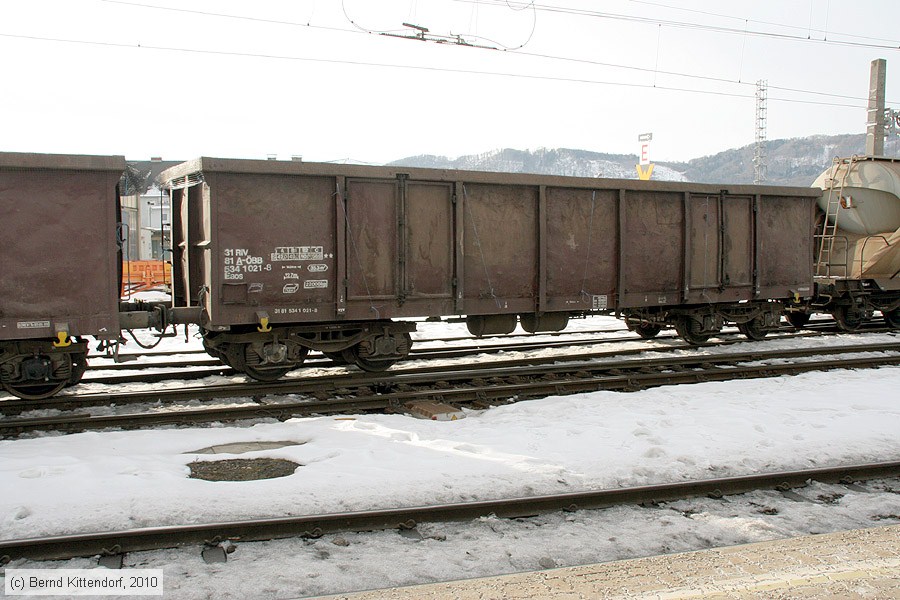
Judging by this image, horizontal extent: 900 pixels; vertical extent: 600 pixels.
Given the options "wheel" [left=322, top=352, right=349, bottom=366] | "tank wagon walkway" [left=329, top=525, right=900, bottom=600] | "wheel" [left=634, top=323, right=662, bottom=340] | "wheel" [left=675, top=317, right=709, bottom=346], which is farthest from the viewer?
"wheel" [left=634, top=323, right=662, bottom=340]

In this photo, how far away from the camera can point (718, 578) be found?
4250mm

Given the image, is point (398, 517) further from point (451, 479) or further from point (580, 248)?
point (580, 248)

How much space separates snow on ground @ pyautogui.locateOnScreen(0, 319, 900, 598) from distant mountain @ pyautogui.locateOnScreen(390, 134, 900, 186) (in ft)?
414

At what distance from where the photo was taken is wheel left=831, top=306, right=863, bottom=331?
51.8 ft

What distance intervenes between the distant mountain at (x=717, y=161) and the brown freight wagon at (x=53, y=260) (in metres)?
126

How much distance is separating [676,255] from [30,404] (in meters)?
10.2

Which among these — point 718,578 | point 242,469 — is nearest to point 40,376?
point 242,469

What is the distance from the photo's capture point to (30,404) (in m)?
8.50

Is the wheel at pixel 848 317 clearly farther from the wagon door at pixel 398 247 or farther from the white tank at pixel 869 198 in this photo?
the wagon door at pixel 398 247

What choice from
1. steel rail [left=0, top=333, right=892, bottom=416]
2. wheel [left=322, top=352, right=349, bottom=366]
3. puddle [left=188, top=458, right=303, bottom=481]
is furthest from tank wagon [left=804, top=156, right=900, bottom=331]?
puddle [left=188, top=458, right=303, bottom=481]

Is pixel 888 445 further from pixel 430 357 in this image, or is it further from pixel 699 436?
pixel 430 357

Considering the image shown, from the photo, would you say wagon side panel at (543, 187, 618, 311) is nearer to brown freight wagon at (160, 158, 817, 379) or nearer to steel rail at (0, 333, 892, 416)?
brown freight wagon at (160, 158, 817, 379)

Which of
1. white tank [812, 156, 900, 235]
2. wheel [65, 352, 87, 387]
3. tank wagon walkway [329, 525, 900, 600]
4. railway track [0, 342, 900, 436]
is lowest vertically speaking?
tank wagon walkway [329, 525, 900, 600]

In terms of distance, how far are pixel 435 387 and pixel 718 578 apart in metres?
5.90
